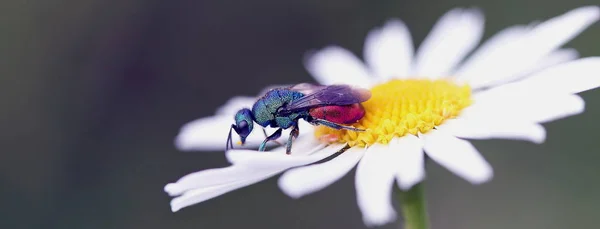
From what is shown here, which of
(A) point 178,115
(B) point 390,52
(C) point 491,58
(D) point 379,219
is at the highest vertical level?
(A) point 178,115

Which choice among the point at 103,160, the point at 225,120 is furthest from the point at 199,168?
the point at 225,120

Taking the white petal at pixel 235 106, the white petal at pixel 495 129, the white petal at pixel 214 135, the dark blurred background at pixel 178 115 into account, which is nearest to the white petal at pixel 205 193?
the white petal at pixel 495 129

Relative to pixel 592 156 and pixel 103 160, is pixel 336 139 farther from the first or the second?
pixel 103 160

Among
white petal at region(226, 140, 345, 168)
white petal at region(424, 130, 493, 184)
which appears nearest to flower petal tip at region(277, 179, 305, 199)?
white petal at region(226, 140, 345, 168)

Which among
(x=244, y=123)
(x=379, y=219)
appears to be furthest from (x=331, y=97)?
(x=379, y=219)

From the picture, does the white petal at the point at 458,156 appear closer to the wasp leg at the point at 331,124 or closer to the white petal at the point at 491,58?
the wasp leg at the point at 331,124

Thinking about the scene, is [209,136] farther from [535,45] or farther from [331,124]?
[535,45]

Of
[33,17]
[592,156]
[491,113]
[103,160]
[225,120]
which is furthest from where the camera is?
[33,17]
